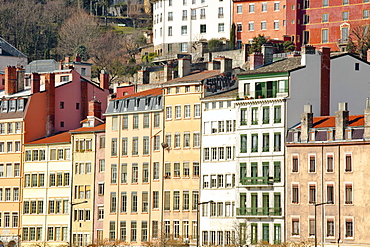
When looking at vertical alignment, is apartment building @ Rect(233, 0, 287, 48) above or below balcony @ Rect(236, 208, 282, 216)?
above

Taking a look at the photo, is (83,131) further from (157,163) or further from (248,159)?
(248,159)

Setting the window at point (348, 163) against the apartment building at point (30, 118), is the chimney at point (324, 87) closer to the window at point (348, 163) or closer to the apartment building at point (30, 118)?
the window at point (348, 163)

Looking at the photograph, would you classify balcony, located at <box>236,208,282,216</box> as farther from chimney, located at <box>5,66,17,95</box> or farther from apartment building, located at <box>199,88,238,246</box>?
chimney, located at <box>5,66,17,95</box>

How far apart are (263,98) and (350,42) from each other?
168ft

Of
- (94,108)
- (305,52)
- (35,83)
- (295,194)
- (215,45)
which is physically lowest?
(295,194)

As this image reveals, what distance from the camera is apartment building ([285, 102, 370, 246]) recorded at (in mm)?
90062

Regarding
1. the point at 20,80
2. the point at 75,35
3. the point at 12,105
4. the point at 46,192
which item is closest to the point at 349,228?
the point at 46,192

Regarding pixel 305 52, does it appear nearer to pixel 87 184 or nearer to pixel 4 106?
pixel 87 184

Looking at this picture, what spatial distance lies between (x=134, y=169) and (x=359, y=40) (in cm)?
4769

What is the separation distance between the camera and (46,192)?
116250 mm

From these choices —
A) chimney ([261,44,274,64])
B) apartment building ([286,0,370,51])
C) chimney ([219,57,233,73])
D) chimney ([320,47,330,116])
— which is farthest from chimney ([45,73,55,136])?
apartment building ([286,0,370,51])

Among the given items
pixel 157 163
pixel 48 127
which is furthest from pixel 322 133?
pixel 48 127

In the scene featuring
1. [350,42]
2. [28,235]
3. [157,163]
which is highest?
[350,42]

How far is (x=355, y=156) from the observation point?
90.6 m
